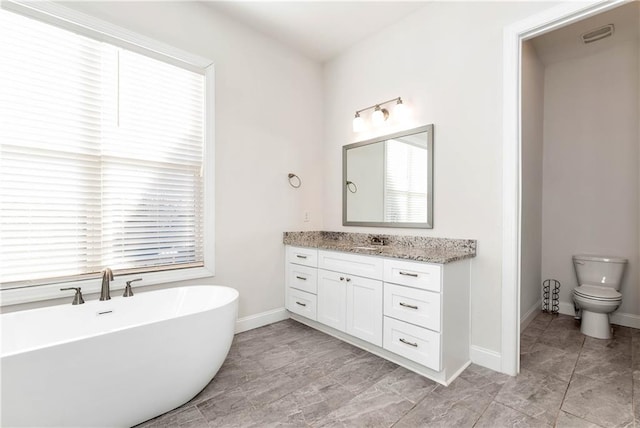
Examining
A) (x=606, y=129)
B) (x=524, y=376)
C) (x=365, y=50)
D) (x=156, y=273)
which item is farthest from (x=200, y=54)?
(x=606, y=129)

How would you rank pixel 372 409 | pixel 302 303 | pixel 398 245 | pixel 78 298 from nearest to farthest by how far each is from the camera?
1. pixel 372 409
2. pixel 78 298
3. pixel 398 245
4. pixel 302 303

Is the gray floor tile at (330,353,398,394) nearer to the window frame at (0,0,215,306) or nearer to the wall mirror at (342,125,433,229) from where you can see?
the wall mirror at (342,125,433,229)

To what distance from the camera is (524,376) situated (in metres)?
2.00

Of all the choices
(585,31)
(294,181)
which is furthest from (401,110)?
(585,31)

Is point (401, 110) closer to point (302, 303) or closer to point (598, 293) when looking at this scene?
point (302, 303)

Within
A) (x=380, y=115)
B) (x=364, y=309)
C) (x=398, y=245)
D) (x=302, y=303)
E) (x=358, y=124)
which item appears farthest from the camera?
(x=358, y=124)

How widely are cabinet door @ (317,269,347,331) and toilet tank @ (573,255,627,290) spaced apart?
253 centimetres

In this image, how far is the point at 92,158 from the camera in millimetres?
2096

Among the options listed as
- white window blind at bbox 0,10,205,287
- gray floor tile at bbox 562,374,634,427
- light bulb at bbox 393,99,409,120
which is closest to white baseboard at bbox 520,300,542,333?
gray floor tile at bbox 562,374,634,427

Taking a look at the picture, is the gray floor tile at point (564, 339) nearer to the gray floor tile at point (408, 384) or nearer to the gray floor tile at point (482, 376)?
the gray floor tile at point (482, 376)

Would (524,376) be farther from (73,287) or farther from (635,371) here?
(73,287)

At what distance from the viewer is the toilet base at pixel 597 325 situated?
2.60 metres

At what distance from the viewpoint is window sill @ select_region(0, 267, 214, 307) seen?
180cm

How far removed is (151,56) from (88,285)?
1.76 m
